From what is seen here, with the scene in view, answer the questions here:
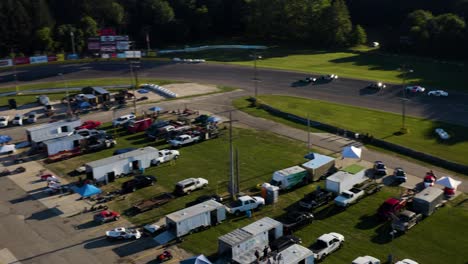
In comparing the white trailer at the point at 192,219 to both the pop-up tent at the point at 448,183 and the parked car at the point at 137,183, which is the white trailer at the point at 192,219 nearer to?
the parked car at the point at 137,183

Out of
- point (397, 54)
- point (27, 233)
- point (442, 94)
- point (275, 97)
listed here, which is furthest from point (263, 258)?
point (397, 54)

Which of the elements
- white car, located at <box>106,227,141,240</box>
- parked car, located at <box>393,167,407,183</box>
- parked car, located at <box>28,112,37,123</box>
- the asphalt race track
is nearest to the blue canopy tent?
white car, located at <box>106,227,141,240</box>

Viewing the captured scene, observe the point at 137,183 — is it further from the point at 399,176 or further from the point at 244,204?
the point at 399,176

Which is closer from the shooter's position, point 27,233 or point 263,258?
point 263,258

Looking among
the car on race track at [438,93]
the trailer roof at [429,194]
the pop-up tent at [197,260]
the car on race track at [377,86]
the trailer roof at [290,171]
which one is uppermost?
the car on race track at [377,86]

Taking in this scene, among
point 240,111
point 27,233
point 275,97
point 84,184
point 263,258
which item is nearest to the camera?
point 263,258

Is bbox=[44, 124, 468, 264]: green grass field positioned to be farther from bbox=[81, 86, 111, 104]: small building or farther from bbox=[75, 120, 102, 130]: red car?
bbox=[81, 86, 111, 104]: small building

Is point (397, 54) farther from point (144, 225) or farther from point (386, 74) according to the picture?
point (144, 225)

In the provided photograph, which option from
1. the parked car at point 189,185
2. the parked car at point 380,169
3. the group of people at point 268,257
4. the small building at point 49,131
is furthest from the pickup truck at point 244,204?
the small building at point 49,131
